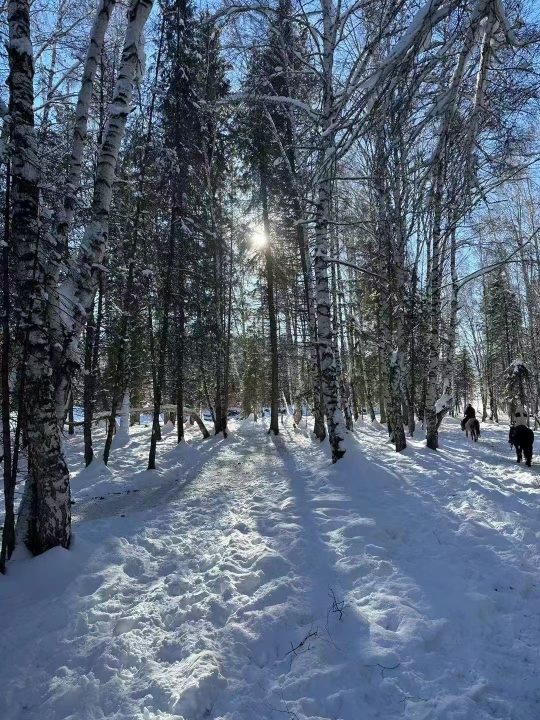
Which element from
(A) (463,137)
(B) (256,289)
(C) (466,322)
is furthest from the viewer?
(C) (466,322)

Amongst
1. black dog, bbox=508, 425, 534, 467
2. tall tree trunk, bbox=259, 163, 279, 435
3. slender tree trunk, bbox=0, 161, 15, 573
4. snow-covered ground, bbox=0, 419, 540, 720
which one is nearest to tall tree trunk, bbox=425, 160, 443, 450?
black dog, bbox=508, 425, 534, 467

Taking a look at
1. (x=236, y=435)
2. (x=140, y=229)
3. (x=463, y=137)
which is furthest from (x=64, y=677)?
(x=236, y=435)

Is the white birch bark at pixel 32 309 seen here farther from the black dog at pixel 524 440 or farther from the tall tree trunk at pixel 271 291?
the tall tree trunk at pixel 271 291

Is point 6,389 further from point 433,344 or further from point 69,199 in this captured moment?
point 433,344

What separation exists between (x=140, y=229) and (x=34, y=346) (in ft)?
28.4

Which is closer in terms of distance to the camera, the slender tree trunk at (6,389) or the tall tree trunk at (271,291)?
the slender tree trunk at (6,389)

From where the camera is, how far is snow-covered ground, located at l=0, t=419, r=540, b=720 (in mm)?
2879

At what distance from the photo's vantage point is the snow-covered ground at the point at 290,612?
2.88 metres

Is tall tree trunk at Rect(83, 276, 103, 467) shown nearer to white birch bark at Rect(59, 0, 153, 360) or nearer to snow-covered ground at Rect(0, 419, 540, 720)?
snow-covered ground at Rect(0, 419, 540, 720)

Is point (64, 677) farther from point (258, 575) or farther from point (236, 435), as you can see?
point (236, 435)

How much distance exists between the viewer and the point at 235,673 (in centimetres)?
317

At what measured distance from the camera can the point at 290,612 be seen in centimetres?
386

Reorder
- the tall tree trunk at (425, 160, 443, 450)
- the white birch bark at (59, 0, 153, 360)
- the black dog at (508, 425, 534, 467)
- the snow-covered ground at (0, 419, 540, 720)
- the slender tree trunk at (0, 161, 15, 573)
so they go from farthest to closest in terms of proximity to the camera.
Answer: the tall tree trunk at (425, 160, 443, 450) → the black dog at (508, 425, 534, 467) → the white birch bark at (59, 0, 153, 360) → the slender tree trunk at (0, 161, 15, 573) → the snow-covered ground at (0, 419, 540, 720)

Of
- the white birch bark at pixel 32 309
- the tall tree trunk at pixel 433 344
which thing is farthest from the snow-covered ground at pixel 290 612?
the tall tree trunk at pixel 433 344
